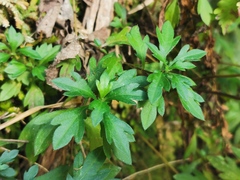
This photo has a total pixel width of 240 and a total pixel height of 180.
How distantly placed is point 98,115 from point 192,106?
26cm

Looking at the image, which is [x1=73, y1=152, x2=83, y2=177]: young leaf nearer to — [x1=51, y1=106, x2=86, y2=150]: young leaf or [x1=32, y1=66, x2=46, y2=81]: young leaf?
[x1=51, y1=106, x2=86, y2=150]: young leaf

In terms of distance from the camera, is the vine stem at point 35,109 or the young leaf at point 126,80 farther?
the vine stem at point 35,109

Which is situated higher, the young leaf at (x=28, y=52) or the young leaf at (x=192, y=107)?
the young leaf at (x=28, y=52)

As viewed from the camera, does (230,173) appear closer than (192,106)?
No

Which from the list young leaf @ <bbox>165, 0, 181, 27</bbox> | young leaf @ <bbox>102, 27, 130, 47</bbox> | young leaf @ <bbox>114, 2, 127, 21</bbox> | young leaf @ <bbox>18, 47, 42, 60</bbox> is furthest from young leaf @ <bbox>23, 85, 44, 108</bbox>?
young leaf @ <bbox>165, 0, 181, 27</bbox>

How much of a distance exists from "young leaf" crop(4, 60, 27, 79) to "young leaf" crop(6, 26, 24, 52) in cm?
4

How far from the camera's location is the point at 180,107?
1.35 meters

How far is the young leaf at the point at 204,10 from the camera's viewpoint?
1.12 metres

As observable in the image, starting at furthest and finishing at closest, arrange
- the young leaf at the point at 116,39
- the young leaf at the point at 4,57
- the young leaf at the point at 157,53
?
the young leaf at the point at 116,39
the young leaf at the point at 4,57
the young leaf at the point at 157,53

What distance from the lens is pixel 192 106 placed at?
0.86 meters

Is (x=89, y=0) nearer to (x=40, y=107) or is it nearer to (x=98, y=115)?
(x=40, y=107)

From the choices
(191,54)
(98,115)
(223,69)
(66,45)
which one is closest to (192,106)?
(191,54)

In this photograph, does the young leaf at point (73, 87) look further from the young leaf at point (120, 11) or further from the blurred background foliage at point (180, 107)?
the young leaf at point (120, 11)

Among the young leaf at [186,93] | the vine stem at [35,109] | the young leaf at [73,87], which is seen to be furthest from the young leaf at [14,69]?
the young leaf at [186,93]
